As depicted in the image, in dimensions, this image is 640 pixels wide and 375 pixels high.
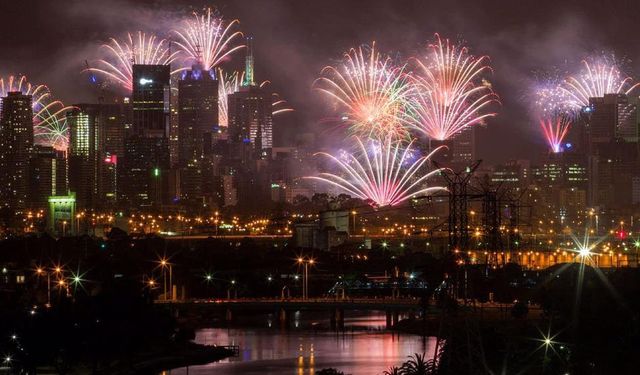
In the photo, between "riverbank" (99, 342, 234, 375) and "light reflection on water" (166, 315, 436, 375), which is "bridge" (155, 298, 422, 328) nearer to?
"light reflection on water" (166, 315, 436, 375)

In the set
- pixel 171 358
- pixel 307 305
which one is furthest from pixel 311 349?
pixel 307 305

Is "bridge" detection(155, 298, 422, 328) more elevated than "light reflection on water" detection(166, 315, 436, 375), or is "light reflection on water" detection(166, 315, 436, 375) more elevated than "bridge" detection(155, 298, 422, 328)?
"bridge" detection(155, 298, 422, 328)

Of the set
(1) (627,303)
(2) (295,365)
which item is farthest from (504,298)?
(1) (627,303)

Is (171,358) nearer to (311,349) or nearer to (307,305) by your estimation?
(311,349)

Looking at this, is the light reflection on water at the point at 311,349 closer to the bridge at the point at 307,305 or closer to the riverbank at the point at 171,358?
the riverbank at the point at 171,358

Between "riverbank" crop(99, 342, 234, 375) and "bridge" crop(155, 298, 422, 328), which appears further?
"bridge" crop(155, 298, 422, 328)

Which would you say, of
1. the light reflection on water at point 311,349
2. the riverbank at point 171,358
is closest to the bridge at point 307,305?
the light reflection on water at point 311,349

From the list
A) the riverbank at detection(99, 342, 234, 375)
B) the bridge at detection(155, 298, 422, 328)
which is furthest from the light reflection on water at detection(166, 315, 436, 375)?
the bridge at detection(155, 298, 422, 328)

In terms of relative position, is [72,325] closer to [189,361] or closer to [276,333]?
[189,361]
